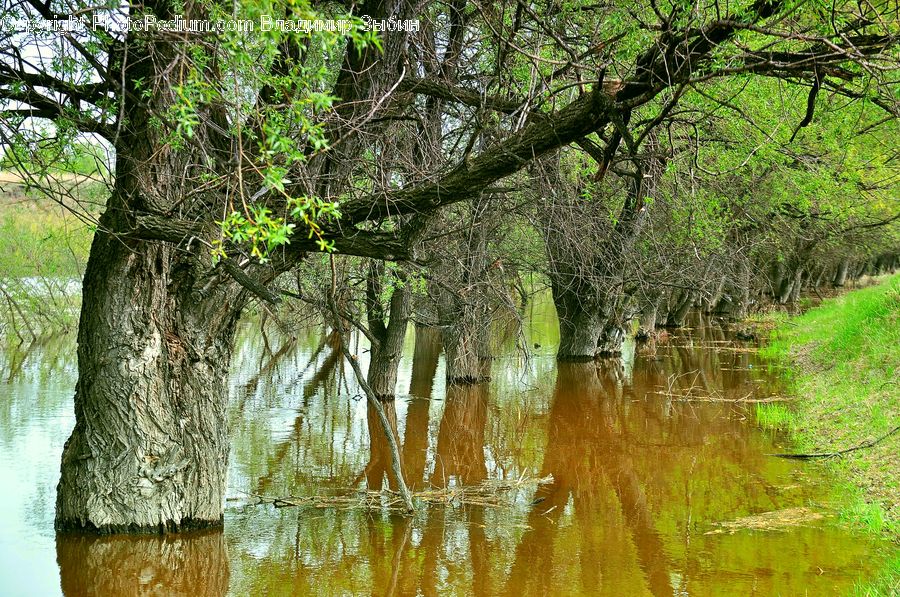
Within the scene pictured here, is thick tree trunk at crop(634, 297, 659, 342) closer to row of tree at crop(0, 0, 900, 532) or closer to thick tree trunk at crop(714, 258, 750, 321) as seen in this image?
thick tree trunk at crop(714, 258, 750, 321)

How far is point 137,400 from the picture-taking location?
26.2 ft

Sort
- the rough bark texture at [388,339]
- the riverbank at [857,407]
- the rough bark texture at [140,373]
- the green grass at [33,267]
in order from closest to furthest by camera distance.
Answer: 1. the rough bark texture at [140,373]
2. the riverbank at [857,407]
3. the rough bark texture at [388,339]
4. the green grass at [33,267]

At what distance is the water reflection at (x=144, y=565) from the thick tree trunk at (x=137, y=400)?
0.18 metres

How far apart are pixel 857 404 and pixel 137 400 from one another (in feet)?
33.7

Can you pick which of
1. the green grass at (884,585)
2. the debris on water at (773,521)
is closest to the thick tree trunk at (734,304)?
the debris on water at (773,521)

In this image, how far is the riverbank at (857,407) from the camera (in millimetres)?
8703

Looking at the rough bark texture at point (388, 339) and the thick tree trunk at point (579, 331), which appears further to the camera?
the thick tree trunk at point (579, 331)

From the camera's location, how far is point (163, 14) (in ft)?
24.2

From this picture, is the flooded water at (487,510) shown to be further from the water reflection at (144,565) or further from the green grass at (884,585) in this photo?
the green grass at (884,585)

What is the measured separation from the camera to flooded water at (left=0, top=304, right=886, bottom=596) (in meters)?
7.37

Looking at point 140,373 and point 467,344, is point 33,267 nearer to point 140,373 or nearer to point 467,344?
point 467,344

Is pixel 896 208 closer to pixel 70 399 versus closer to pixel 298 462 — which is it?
pixel 298 462

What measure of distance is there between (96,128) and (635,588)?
617 cm

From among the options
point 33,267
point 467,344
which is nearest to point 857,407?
point 467,344
